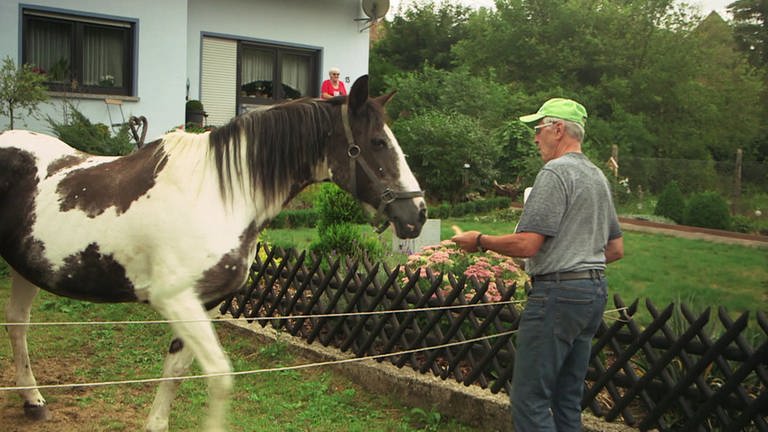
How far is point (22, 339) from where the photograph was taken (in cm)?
466

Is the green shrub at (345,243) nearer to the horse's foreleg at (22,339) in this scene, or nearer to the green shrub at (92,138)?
the horse's foreleg at (22,339)

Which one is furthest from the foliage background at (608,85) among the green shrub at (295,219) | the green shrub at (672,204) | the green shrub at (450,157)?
the green shrub at (295,219)

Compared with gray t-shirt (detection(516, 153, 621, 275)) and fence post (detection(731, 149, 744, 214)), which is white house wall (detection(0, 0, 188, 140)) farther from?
fence post (detection(731, 149, 744, 214))

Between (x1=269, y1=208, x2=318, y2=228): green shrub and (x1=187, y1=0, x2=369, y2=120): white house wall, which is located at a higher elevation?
(x1=187, y1=0, x2=369, y2=120): white house wall

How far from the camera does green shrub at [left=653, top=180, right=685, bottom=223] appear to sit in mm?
16781

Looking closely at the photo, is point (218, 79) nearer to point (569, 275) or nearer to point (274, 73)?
point (274, 73)

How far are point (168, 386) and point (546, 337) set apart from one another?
211 centimetres

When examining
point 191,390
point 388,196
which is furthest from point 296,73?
point 388,196

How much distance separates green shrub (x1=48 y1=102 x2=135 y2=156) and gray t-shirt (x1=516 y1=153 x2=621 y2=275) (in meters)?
8.43

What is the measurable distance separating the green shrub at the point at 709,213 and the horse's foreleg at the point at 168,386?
14.6m

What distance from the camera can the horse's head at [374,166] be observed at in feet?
12.2

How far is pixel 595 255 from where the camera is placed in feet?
10.8

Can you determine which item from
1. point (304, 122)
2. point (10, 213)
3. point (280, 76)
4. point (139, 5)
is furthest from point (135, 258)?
point (280, 76)

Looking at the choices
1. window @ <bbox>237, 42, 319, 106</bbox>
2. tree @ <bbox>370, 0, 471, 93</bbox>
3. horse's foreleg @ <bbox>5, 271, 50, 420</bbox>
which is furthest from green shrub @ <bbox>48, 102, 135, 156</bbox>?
tree @ <bbox>370, 0, 471, 93</bbox>
